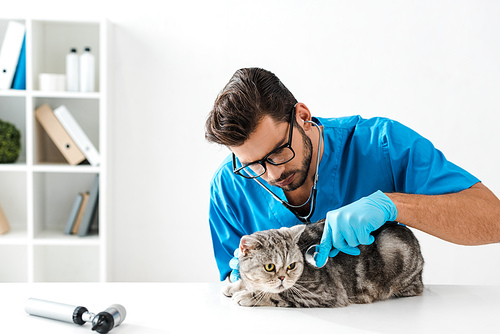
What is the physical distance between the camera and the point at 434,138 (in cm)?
247

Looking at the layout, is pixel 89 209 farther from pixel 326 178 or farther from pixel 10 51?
pixel 326 178

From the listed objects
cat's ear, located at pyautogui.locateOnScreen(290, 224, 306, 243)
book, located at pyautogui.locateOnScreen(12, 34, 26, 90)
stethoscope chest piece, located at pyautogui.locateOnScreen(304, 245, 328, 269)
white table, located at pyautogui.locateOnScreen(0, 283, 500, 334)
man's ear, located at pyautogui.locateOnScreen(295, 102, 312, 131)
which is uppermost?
book, located at pyautogui.locateOnScreen(12, 34, 26, 90)

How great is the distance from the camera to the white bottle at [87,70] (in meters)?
2.28

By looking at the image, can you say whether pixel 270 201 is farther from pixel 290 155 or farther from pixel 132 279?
pixel 132 279

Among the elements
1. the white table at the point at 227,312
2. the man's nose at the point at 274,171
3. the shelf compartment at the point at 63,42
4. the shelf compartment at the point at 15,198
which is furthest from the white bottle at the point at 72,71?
the man's nose at the point at 274,171

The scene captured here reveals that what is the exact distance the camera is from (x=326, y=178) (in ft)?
4.11

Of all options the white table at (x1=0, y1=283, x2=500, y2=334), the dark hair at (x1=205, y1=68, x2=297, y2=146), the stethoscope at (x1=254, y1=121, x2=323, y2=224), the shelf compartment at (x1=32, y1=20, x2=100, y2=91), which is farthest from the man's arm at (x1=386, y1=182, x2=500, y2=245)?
the shelf compartment at (x1=32, y1=20, x2=100, y2=91)

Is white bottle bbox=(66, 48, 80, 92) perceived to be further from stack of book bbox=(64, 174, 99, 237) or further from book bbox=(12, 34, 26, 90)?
stack of book bbox=(64, 174, 99, 237)

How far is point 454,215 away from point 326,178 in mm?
343

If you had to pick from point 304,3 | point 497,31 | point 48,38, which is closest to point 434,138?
point 497,31

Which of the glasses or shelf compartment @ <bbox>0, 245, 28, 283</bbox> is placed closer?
the glasses

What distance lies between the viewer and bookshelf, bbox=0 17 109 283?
226 centimetres

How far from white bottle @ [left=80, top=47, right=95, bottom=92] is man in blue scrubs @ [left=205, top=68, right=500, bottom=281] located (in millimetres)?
1224

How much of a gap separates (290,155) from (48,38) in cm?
185
